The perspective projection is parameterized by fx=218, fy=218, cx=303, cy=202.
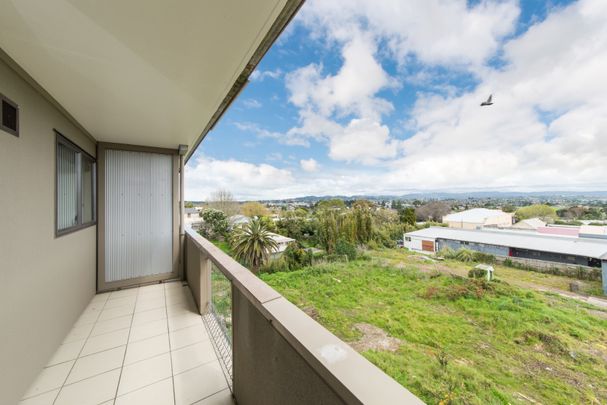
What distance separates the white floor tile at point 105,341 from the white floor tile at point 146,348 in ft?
0.52

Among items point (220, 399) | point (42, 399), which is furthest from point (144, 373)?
point (220, 399)

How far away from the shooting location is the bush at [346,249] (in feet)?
33.7

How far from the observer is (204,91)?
1759 millimetres

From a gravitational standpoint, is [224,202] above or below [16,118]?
below

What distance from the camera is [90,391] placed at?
A: 1505 mm

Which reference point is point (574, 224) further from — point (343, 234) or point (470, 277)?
point (343, 234)

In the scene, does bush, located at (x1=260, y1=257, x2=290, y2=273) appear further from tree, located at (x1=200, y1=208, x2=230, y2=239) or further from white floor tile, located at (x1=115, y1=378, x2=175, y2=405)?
white floor tile, located at (x1=115, y1=378, x2=175, y2=405)

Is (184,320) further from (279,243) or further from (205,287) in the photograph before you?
(279,243)

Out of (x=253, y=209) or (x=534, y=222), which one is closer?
(x=534, y=222)

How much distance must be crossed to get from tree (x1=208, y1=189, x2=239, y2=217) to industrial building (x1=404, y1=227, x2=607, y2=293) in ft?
37.8

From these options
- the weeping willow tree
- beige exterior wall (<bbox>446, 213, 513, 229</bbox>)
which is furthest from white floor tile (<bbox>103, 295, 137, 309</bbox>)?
the weeping willow tree

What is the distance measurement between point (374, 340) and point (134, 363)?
409 centimetres

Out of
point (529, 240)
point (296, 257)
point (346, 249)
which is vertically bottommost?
point (296, 257)

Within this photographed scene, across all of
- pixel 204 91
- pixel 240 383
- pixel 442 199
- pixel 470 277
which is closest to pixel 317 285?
pixel 470 277
